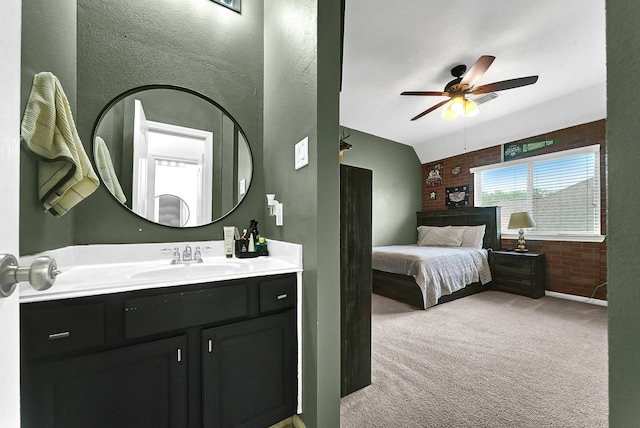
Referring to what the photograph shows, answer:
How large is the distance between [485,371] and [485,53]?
3.10 metres

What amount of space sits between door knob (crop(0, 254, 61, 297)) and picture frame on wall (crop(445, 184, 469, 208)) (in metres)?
5.89

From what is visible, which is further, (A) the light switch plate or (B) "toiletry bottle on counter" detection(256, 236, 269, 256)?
(B) "toiletry bottle on counter" detection(256, 236, 269, 256)

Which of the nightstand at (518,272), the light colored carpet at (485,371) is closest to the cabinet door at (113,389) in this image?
the light colored carpet at (485,371)

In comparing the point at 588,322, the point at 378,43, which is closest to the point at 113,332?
the point at 378,43

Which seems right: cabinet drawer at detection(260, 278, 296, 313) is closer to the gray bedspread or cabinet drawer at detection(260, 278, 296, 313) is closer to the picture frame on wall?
the gray bedspread

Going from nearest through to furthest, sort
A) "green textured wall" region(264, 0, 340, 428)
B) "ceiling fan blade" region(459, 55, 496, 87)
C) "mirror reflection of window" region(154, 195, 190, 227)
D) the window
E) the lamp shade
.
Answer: "green textured wall" region(264, 0, 340, 428)
"mirror reflection of window" region(154, 195, 190, 227)
"ceiling fan blade" region(459, 55, 496, 87)
the window
the lamp shade

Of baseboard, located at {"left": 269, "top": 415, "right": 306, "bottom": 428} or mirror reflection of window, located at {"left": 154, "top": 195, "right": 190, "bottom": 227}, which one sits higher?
mirror reflection of window, located at {"left": 154, "top": 195, "right": 190, "bottom": 227}

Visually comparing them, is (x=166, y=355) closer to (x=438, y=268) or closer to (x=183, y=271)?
(x=183, y=271)

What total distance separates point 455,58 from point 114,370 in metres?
3.79

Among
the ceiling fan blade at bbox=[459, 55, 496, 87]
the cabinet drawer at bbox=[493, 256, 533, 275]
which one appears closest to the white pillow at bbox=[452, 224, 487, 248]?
the cabinet drawer at bbox=[493, 256, 533, 275]

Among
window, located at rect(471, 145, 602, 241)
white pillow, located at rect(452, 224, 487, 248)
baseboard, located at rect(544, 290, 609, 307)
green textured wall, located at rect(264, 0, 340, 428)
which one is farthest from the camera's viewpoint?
white pillow, located at rect(452, 224, 487, 248)

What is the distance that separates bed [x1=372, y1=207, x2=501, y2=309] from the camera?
3.36m

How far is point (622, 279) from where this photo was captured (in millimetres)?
426

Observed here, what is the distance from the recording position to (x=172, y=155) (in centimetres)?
176
